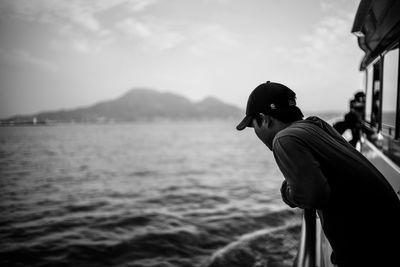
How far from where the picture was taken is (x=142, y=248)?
A: 8328 millimetres

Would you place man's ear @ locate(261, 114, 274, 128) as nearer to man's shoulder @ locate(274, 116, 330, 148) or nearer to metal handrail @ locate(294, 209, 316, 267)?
man's shoulder @ locate(274, 116, 330, 148)

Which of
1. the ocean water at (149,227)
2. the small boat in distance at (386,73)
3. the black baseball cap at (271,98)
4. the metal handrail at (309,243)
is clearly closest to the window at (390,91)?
the small boat in distance at (386,73)

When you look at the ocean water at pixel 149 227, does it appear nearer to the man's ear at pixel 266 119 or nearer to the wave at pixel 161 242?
the wave at pixel 161 242

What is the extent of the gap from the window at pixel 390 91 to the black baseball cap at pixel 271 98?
10.3 feet

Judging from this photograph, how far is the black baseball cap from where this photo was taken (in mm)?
1817

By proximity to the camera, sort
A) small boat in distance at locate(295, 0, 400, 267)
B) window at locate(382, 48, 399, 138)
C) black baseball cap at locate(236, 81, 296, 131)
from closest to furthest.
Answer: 1. black baseball cap at locate(236, 81, 296, 131)
2. small boat in distance at locate(295, 0, 400, 267)
3. window at locate(382, 48, 399, 138)

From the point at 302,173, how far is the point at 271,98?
52cm

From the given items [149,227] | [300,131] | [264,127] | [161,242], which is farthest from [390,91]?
[149,227]

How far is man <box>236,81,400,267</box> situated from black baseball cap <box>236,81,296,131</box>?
184mm

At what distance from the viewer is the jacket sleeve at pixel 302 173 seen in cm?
150

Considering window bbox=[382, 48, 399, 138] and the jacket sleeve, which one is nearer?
the jacket sleeve

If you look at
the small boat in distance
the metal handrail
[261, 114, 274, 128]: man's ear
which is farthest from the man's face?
the small boat in distance

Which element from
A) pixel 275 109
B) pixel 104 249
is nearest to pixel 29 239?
pixel 104 249

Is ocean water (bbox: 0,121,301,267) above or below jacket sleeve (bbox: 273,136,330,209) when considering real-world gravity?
below
